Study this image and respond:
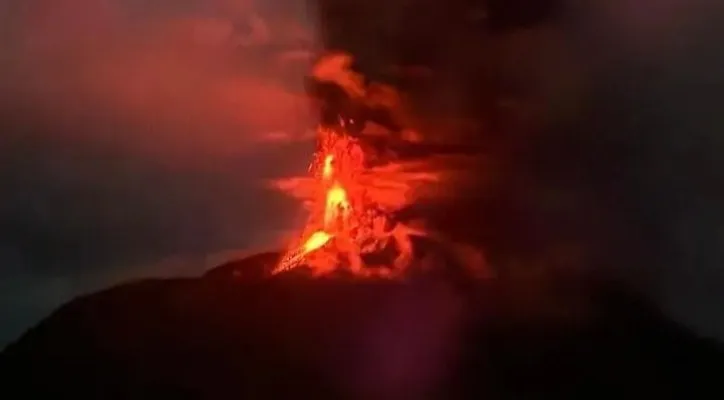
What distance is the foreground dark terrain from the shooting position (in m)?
2.57

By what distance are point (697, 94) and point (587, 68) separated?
0.24m

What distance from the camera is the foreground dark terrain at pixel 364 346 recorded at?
2.57 meters

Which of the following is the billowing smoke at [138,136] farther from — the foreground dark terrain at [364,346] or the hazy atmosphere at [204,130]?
the foreground dark terrain at [364,346]

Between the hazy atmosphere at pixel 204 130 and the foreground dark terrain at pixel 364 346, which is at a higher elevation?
the hazy atmosphere at pixel 204 130

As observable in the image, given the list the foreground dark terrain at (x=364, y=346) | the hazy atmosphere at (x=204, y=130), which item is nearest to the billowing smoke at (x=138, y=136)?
the hazy atmosphere at (x=204, y=130)

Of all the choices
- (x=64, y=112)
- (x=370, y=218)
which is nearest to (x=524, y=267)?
(x=370, y=218)

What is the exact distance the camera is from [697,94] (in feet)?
8.73

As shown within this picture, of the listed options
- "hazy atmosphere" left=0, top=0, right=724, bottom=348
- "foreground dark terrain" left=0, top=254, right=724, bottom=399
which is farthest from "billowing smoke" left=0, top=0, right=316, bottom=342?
"foreground dark terrain" left=0, top=254, right=724, bottom=399

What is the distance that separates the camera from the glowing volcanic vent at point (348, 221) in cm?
266

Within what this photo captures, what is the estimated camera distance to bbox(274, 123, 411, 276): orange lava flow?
266cm

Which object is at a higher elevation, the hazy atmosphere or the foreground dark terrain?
the hazy atmosphere

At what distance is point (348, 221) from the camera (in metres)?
2.71

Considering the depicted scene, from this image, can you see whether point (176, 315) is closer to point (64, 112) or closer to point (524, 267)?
point (64, 112)

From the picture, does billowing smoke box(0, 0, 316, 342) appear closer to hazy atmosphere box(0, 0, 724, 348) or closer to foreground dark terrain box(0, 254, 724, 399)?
hazy atmosphere box(0, 0, 724, 348)
